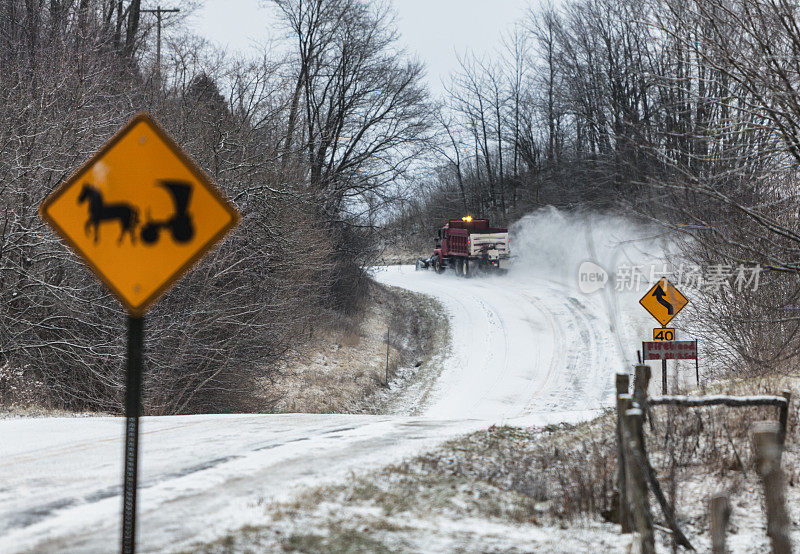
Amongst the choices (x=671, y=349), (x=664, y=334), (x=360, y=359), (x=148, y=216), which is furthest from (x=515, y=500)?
(x=360, y=359)

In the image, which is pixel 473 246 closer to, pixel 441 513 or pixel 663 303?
pixel 663 303

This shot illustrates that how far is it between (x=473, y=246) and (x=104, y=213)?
4245 cm

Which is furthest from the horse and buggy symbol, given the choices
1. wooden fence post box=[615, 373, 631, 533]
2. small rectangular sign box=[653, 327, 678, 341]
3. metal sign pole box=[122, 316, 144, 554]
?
small rectangular sign box=[653, 327, 678, 341]

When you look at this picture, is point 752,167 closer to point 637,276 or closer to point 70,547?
point 70,547

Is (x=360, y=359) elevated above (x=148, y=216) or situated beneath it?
situated beneath

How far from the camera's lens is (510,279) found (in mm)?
46188

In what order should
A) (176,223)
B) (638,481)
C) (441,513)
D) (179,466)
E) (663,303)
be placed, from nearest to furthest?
(176,223)
(638,481)
(441,513)
(179,466)
(663,303)

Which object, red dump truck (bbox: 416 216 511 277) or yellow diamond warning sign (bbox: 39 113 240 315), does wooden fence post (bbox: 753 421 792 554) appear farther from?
red dump truck (bbox: 416 216 511 277)

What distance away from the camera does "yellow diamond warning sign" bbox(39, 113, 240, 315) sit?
172 inches

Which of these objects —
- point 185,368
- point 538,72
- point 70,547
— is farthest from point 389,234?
point 70,547

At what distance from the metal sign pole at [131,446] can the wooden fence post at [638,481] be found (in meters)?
3.06

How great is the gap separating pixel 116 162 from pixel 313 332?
2512cm

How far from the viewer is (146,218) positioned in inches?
173

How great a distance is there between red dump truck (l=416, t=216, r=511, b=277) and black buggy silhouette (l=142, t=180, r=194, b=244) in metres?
41.9
